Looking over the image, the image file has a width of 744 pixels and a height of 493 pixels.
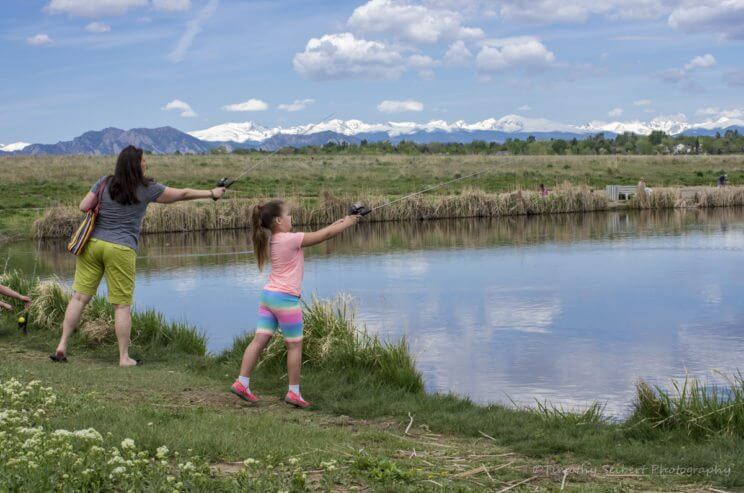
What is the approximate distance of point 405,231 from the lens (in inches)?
1043

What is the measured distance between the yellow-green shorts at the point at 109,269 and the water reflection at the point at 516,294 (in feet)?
9.92

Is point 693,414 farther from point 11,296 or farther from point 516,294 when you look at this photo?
point 516,294

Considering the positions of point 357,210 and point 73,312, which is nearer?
point 357,210

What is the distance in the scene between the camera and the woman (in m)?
7.52

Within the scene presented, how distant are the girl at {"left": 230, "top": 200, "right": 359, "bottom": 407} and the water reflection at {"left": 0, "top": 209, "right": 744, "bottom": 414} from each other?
2172 millimetres

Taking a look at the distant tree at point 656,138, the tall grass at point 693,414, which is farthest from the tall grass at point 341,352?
the distant tree at point 656,138

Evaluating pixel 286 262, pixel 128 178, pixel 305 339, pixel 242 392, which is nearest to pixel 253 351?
pixel 242 392

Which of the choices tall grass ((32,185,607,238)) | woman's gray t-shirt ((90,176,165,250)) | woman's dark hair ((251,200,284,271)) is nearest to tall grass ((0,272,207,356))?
woman's gray t-shirt ((90,176,165,250))

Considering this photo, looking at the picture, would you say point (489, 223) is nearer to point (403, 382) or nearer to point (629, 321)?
point (629, 321)

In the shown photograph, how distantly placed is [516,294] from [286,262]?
27.1 feet

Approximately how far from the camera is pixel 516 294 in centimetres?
1432

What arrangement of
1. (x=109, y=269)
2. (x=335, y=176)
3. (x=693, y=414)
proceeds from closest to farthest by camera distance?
(x=693, y=414) → (x=109, y=269) → (x=335, y=176)

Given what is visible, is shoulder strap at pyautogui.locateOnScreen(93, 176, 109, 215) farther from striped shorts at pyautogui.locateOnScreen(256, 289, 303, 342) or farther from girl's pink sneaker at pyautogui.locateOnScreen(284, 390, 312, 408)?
girl's pink sneaker at pyautogui.locateOnScreen(284, 390, 312, 408)

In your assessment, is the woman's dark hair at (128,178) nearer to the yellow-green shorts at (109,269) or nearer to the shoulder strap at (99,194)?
the shoulder strap at (99,194)
